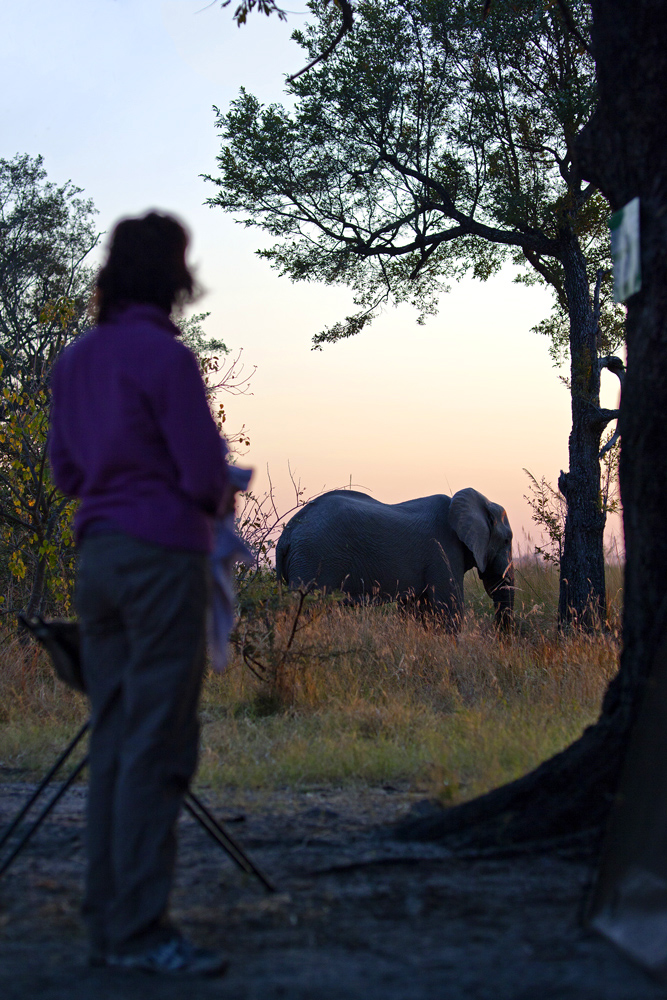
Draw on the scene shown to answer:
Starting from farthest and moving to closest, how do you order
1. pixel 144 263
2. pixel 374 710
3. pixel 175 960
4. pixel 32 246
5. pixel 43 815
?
pixel 32 246, pixel 374 710, pixel 43 815, pixel 144 263, pixel 175 960

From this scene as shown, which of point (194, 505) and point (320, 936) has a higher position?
point (194, 505)

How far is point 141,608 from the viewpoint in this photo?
101 inches

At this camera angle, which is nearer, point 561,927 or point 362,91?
point 561,927

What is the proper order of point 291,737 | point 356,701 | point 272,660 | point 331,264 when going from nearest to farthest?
point 291,737 < point 356,701 < point 272,660 < point 331,264

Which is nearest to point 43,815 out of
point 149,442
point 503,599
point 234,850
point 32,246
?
point 234,850

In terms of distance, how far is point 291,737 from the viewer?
229 inches

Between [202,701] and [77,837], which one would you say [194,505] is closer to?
[77,837]

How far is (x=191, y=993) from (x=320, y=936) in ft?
1.71

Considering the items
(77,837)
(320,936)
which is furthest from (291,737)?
(320,936)

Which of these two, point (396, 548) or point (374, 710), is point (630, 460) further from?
point (396, 548)


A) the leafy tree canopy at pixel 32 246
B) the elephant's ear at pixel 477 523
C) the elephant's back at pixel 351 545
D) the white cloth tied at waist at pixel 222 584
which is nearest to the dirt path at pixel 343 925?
the white cloth tied at waist at pixel 222 584

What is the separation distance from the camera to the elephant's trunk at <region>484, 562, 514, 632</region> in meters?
12.7

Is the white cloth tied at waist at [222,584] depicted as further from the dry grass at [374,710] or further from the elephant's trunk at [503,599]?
the elephant's trunk at [503,599]

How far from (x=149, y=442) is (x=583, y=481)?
31.0 feet
